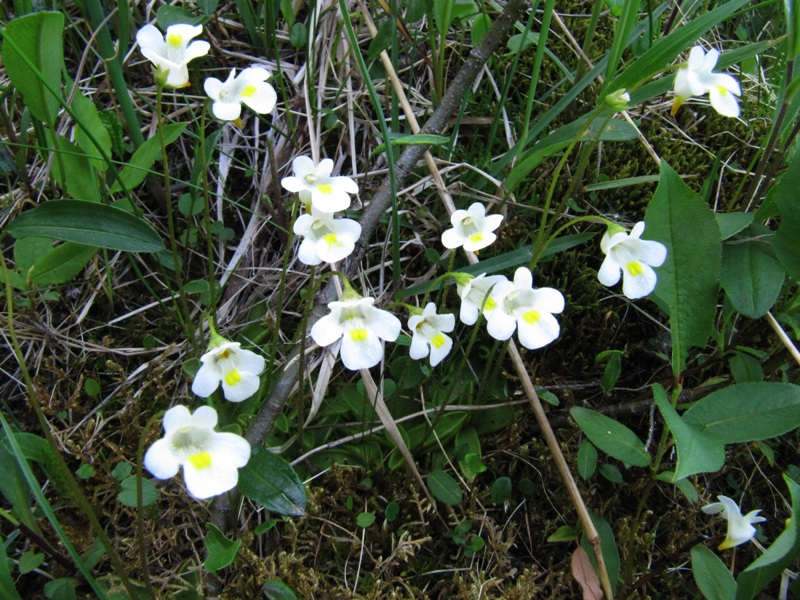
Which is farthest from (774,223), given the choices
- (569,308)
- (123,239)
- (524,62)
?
(123,239)

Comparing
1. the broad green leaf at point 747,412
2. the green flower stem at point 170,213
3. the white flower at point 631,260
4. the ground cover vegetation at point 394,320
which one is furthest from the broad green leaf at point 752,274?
the green flower stem at point 170,213

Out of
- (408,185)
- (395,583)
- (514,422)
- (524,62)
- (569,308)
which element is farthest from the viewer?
(524,62)

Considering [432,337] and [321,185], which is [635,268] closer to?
[432,337]

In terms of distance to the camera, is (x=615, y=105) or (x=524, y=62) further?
(x=524, y=62)

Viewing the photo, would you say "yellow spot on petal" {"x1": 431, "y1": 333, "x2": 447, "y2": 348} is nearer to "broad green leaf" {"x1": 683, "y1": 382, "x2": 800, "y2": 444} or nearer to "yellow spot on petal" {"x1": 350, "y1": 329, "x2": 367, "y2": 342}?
"yellow spot on petal" {"x1": 350, "y1": 329, "x2": 367, "y2": 342}

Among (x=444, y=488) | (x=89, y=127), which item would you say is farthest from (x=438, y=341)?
(x=89, y=127)

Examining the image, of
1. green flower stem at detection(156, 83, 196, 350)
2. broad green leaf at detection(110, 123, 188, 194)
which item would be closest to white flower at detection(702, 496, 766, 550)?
green flower stem at detection(156, 83, 196, 350)

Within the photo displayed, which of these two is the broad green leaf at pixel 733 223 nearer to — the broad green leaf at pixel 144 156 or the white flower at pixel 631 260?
the white flower at pixel 631 260

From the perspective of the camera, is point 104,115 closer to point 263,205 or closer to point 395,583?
point 263,205
